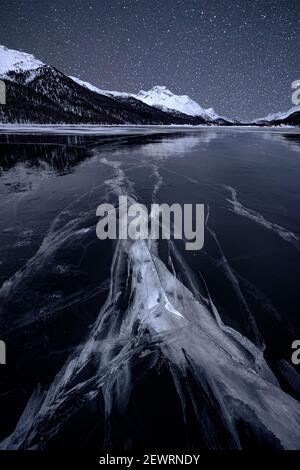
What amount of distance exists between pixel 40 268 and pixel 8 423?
3.34 meters

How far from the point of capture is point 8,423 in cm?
296

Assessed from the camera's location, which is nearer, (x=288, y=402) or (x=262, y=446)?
(x=262, y=446)

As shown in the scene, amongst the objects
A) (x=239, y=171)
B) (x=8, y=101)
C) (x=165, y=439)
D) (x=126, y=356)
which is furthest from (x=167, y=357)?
(x=8, y=101)

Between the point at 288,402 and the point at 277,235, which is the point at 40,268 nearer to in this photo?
the point at 288,402

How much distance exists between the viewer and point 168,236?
24.9 ft

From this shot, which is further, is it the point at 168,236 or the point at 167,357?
the point at 168,236

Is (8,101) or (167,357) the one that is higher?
(8,101)

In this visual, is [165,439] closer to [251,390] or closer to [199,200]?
[251,390]

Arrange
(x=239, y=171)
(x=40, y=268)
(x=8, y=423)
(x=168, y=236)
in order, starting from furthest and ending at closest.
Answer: (x=239, y=171) → (x=168, y=236) → (x=40, y=268) → (x=8, y=423)

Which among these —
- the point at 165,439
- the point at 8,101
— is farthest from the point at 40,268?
the point at 8,101

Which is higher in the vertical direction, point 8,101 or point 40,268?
point 8,101
